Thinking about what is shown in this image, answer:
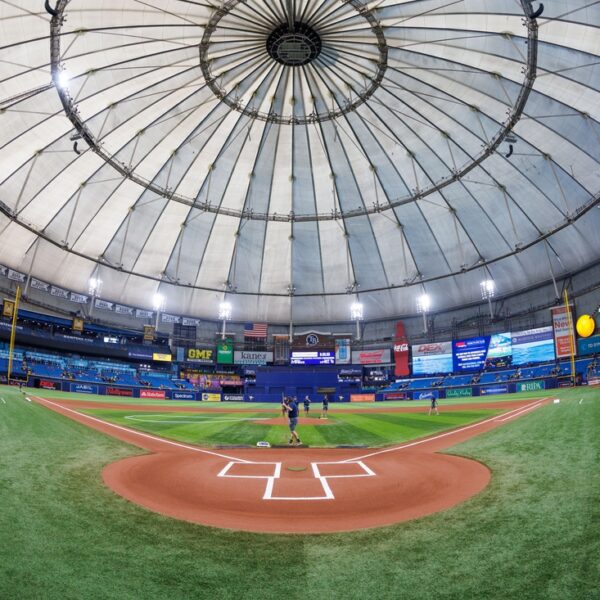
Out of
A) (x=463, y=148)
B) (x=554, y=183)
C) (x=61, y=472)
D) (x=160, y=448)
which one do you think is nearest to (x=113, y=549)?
(x=61, y=472)

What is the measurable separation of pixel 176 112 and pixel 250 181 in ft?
38.8

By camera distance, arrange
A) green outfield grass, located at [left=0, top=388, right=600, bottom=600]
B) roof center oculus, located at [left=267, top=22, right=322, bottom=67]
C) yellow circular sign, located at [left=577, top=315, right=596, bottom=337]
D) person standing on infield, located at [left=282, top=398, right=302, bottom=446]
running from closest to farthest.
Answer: green outfield grass, located at [left=0, top=388, right=600, bottom=600], person standing on infield, located at [left=282, top=398, right=302, bottom=446], roof center oculus, located at [left=267, top=22, right=322, bottom=67], yellow circular sign, located at [left=577, top=315, right=596, bottom=337]

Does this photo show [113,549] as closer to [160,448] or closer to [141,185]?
[160,448]

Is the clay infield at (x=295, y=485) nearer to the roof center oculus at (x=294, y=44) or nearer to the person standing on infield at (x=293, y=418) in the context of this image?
the person standing on infield at (x=293, y=418)

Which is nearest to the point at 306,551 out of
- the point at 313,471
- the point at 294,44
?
the point at 313,471

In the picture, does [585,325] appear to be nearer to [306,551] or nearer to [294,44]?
[294,44]

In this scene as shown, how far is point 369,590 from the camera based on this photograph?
4.77 meters

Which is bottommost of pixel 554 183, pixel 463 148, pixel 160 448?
pixel 160 448

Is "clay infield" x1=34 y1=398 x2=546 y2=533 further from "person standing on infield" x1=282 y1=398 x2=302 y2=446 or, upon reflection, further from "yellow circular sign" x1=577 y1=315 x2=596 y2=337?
"yellow circular sign" x1=577 y1=315 x2=596 y2=337

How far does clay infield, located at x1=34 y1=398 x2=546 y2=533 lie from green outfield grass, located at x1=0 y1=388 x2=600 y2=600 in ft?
1.96

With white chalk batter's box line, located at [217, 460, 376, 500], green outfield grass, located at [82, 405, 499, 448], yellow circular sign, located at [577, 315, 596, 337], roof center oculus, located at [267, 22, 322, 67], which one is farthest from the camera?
yellow circular sign, located at [577, 315, 596, 337]

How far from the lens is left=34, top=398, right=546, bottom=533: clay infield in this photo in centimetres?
768

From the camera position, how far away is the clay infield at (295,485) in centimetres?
768

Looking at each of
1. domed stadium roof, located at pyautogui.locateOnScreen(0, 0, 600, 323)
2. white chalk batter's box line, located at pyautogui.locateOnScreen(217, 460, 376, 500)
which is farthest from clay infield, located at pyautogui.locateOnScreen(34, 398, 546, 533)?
domed stadium roof, located at pyautogui.locateOnScreen(0, 0, 600, 323)
